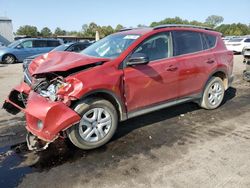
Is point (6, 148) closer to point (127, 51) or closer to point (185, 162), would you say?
point (127, 51)

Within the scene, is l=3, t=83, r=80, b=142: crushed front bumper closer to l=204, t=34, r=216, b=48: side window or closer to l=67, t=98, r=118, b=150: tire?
l=67, t=98, r=118, b=150: tire

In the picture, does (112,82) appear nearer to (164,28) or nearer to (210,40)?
(164,28)

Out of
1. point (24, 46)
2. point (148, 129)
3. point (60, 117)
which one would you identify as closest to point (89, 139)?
point (60, 117)

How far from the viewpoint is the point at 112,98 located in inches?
164

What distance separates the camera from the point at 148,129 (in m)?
4.85

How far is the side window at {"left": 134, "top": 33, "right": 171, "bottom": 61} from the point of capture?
15.0 feet

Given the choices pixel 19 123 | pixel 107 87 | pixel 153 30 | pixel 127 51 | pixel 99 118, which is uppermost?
pixel 153 30

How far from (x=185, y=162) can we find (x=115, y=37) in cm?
276

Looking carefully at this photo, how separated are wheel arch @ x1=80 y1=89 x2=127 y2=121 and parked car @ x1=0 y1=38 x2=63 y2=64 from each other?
14588 millimetres

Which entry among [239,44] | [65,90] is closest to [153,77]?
[65,90]

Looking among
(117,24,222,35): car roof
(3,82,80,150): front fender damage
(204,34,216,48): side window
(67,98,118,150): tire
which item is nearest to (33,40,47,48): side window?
(117,24,222,35): car roof

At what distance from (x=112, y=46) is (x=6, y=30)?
40.6m

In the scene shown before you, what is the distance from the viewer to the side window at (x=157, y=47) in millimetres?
4573

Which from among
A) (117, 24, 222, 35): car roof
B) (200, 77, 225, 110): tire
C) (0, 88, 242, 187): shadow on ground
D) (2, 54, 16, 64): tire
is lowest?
(2, 54, 16, 64): tire
